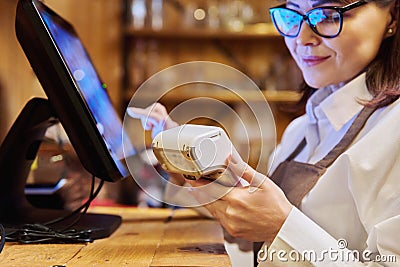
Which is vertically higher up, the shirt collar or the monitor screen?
the monitor screen

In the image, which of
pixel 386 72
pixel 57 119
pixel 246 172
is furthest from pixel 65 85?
pixel 386 72

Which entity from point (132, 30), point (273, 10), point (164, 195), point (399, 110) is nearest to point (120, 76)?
point (132, 30)

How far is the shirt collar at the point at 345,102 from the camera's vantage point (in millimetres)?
1068

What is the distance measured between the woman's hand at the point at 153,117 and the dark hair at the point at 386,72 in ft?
1.20

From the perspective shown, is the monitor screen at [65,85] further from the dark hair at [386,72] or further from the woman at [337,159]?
the dark hair at [386,72]

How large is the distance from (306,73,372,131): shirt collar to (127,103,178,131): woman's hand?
0.30m

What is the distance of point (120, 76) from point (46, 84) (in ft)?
7.46

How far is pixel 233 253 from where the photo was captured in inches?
39.4

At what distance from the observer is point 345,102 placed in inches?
42.8

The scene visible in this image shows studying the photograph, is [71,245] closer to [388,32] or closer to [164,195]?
[164,195]

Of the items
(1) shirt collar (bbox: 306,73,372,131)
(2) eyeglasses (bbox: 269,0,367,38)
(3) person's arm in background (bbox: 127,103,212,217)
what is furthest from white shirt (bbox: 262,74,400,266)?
(3) person's arm in background (bbox: 127,103,212,217)

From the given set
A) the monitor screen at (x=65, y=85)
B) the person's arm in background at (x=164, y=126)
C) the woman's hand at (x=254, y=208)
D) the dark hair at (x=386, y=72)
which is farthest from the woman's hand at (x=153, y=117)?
the dark hair at (x=386, y=72)

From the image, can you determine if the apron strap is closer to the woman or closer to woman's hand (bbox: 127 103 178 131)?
the woman

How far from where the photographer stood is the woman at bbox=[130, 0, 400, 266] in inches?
34.8
